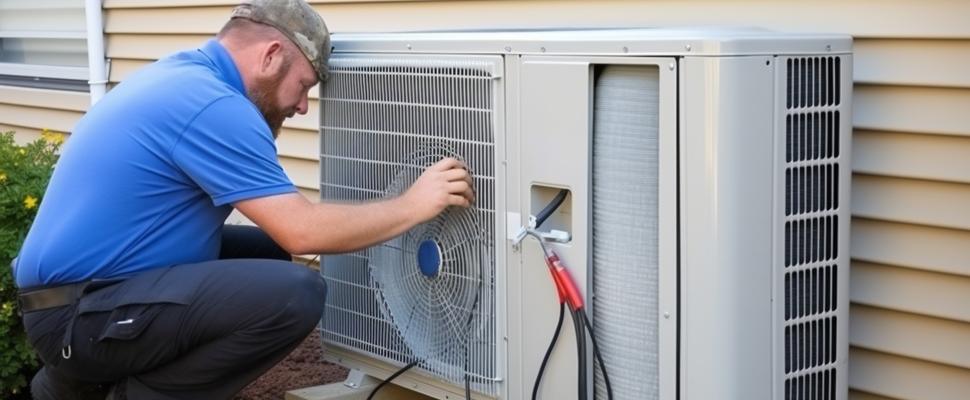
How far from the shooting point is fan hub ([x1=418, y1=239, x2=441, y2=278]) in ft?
10.7

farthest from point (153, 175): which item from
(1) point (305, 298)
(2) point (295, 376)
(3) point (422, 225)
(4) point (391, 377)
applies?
(2) point (295, 376)

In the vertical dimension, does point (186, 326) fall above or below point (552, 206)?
below

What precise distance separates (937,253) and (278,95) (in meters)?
1.75

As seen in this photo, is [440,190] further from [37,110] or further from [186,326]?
[37,110]

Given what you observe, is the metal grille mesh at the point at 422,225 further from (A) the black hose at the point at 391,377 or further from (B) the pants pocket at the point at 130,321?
(B) the pants pocket at the point at 130,321

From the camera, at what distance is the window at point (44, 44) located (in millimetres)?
7027

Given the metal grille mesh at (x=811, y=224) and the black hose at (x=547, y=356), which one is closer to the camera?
the metal grille mesh at (x=811, y=224)

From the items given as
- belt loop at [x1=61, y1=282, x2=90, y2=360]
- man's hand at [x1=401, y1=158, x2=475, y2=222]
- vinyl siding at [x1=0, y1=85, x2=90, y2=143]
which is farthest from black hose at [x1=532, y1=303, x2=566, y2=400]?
vinyl siding at [x1=0, y1=85, x2=90, y2=143]

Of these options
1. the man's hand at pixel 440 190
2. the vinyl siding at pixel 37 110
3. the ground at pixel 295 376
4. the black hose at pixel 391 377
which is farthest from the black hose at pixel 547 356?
the vinyl siding at pixel 37 110

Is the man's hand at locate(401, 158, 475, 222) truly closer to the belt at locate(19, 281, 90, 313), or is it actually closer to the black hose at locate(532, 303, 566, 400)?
the black hose at locate(532, 303, 566, 400)

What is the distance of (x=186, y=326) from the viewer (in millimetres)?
3221

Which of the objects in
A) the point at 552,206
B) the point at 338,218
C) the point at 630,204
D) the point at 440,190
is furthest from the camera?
the point at 338,218

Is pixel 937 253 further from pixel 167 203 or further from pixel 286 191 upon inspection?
pixel 167 203

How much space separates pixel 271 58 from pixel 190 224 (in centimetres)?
49
